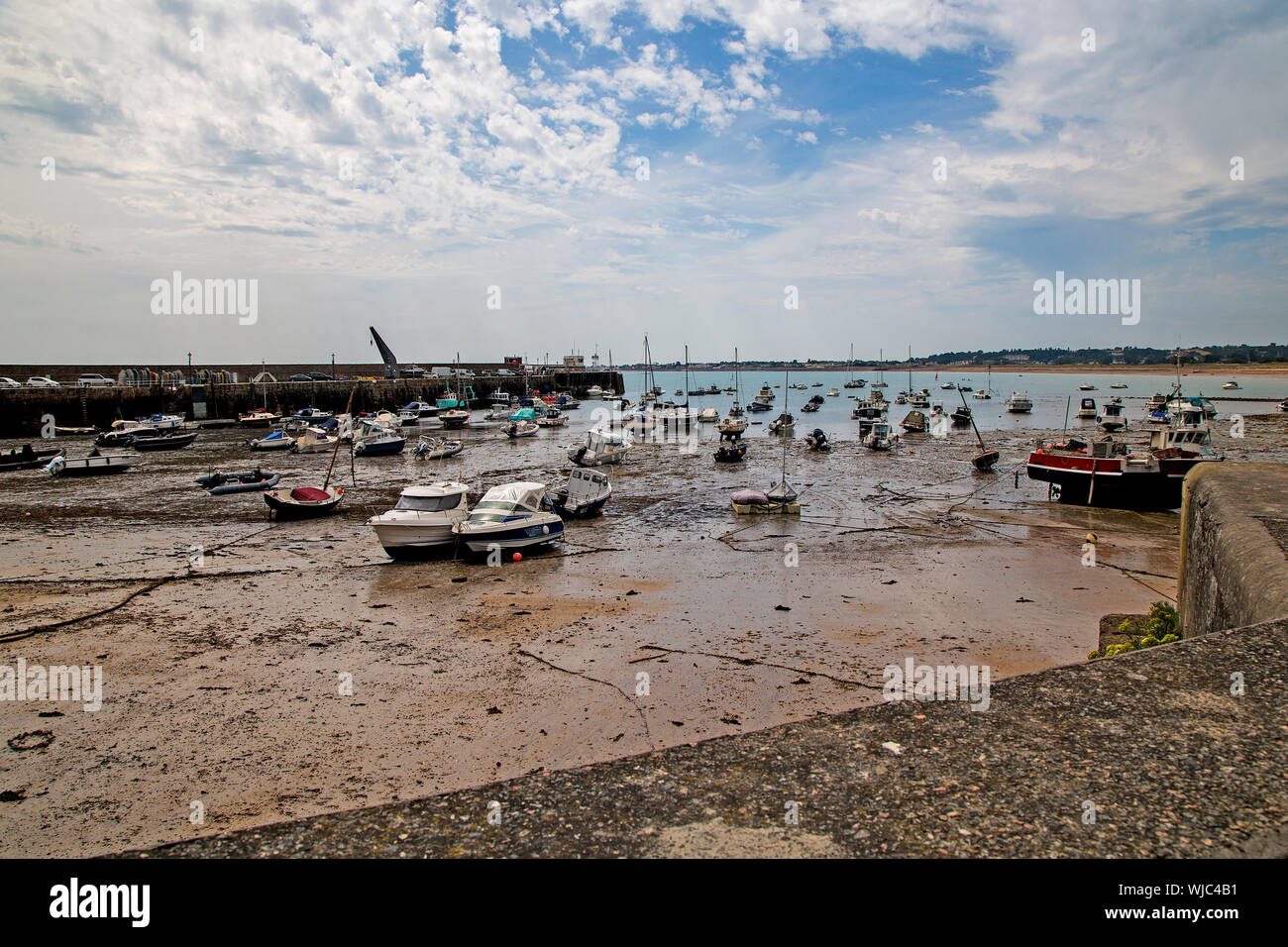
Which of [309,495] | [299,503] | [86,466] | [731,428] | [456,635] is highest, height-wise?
[731,428]

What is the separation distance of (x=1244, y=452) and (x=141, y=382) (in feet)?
311

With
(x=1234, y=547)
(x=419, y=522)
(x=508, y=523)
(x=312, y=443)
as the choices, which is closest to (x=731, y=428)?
(x=312, y=443)

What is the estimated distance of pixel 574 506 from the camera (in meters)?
27.5

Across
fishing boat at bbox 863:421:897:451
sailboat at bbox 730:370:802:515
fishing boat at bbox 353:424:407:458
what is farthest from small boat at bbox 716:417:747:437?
sailboat at bbox 730:370:802:515

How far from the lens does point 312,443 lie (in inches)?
2034

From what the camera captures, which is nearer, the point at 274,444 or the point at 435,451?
the point at 435,451

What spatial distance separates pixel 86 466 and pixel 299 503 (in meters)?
20.5

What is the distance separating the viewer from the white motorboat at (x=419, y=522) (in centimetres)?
2055

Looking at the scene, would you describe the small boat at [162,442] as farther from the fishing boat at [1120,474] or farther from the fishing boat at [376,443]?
the fishing boat at [1120,474]

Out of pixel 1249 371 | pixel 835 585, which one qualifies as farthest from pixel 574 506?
pixel 1249 371

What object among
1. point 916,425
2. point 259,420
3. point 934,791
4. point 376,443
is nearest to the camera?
point 934,791

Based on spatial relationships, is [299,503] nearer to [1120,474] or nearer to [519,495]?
[519,495]

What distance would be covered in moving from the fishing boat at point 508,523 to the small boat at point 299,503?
9.86 meters

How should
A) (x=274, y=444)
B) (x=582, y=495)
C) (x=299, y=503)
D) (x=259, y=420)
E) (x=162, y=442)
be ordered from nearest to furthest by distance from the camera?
(x=299, y=503)
(x=582, y=495)
(x=274, y=444)
(x=162, y=442)
(x=259, y=420)
